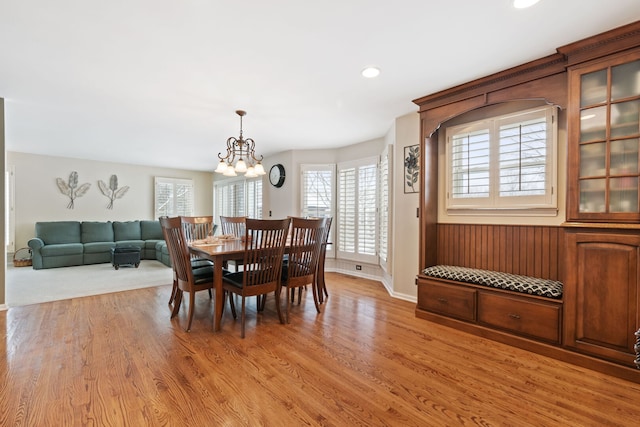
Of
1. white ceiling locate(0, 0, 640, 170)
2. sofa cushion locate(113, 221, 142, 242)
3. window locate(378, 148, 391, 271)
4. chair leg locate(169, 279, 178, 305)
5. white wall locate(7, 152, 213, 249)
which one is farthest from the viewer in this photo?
sofa cushion locate(113, 221, 142, 242)

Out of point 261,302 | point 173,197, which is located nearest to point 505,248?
point 261,302

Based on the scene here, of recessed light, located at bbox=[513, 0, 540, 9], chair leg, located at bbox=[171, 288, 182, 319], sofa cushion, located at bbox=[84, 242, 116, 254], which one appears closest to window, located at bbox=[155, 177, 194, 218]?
sofa cushion, located at bbox=[84, 242, 116, 254]

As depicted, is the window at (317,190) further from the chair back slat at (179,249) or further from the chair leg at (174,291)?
the chair back slat at (179,249)

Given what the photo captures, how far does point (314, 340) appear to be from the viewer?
8.38 feet

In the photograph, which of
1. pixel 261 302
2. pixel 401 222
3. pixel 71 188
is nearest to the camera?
pixel 261 302

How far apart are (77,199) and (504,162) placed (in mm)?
8364

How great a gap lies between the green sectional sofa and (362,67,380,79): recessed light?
17.0ft

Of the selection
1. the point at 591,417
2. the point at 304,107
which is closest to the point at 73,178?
the point at 304,107

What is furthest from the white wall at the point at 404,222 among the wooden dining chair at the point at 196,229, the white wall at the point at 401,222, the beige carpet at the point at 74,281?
the beige carpet at the point at 74,281

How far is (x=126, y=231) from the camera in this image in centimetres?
686

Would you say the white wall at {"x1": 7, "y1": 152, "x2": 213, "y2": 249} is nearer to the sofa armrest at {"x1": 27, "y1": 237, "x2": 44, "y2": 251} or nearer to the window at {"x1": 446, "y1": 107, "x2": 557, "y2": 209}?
the sofa armrest at {"x1": 27, "y1": 237, "x2": 44, "y2": 251}

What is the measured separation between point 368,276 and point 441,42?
143 inches

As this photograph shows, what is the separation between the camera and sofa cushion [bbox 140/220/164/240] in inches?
280

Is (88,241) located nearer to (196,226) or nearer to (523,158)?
(196,226)
